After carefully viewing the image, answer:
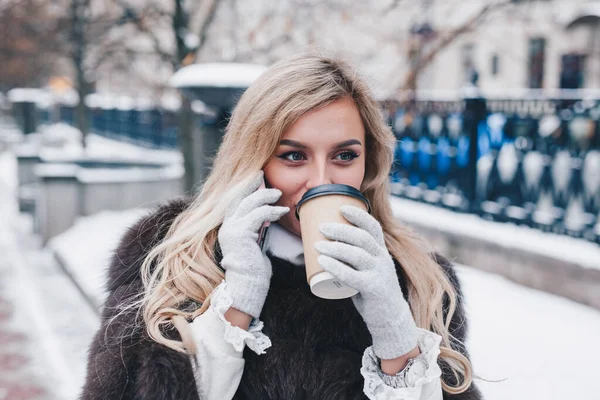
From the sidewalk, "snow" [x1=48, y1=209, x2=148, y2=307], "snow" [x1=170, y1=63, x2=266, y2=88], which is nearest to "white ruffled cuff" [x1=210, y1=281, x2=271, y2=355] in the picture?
the sidewalk

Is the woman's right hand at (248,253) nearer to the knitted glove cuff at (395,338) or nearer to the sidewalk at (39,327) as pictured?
the knitted glove cuff at (395,338)

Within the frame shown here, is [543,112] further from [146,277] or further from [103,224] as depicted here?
[103,224]

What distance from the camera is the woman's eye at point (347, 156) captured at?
5.96 feet

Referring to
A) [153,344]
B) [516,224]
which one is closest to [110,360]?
[153,344]

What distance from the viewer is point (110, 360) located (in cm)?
174

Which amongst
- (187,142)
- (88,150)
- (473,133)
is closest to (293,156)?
(473,133)

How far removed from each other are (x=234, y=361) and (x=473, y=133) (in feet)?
18.3

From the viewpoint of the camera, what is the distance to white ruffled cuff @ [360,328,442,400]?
64.1 inches

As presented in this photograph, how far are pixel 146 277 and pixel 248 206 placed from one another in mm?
452

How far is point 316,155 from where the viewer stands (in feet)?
5.77

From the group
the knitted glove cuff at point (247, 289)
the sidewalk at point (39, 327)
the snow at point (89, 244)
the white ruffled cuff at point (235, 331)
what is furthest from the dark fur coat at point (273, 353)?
the snow at point (89, 244)

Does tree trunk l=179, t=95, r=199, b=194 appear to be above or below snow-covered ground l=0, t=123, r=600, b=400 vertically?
above

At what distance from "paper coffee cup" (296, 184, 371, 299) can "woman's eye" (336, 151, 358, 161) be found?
0.91 feet

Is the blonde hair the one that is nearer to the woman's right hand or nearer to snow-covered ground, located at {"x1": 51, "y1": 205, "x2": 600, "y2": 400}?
the woman's right hand
